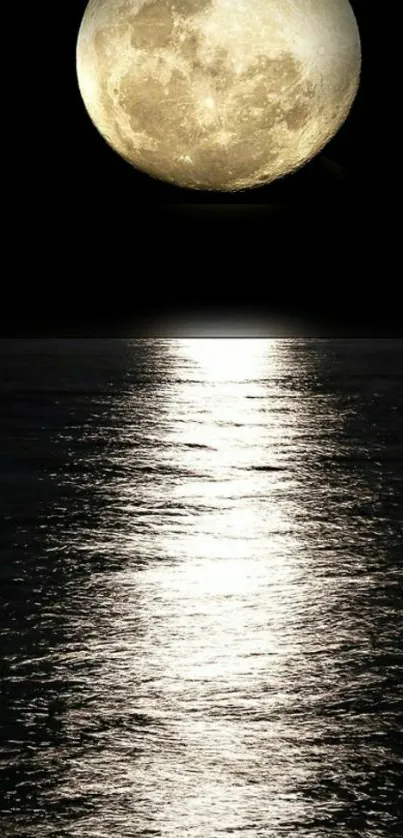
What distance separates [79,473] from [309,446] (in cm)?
158

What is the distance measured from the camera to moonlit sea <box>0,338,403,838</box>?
419 centimetres

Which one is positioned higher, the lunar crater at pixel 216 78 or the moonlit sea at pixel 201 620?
the lunar crater at pixel 216 78

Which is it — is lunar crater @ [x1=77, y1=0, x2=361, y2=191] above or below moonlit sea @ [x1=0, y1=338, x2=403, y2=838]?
above

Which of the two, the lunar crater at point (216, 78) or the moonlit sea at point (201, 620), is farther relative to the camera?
the lunar crater at point (216, 78)

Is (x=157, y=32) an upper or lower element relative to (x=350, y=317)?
upper

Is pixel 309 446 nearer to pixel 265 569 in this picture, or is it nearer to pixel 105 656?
pixel 265 569

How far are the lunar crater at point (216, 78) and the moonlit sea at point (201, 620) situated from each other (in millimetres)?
12164

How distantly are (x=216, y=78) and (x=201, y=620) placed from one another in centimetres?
1799

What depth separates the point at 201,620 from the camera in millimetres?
5898

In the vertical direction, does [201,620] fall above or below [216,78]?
below

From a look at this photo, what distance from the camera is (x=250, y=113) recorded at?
23.6m

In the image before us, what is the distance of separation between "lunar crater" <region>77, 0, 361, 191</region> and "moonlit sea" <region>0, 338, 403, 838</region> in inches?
479

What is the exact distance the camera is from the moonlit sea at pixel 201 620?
419 centimetres

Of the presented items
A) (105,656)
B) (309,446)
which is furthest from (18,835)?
(309,446)
